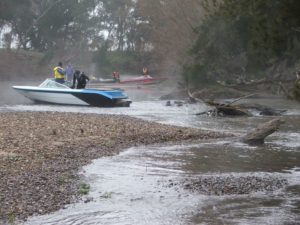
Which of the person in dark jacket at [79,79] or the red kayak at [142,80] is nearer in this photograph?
the person in dark jacket at [79,79]

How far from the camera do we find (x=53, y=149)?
15086 mm

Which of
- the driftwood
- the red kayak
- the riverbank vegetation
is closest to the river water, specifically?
the driftwood

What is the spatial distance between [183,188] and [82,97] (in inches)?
865

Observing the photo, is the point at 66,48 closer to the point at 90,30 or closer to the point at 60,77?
the point at 90,30

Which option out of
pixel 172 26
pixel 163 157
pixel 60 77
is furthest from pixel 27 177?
pixel 172 26

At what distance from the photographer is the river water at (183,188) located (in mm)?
9188

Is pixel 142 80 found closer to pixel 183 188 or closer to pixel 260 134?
pixel 260 134

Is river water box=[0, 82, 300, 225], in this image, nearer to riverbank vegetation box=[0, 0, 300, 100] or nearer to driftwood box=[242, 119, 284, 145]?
driftwood box=[242, 119, 284, 145]

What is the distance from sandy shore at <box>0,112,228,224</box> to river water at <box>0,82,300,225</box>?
1.36 feet

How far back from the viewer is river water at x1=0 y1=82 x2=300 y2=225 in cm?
919

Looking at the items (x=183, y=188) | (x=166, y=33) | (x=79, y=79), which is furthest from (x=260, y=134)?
(x=166, y=33)

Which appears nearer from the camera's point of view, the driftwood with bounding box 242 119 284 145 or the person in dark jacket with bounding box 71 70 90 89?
the driftwood with bounding box 242 119 284 145

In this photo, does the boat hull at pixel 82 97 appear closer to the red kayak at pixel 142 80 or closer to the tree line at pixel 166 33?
the tree line at pixel 166 33

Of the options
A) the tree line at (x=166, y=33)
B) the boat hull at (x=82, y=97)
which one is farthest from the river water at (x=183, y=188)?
the boat hull at (x=82, y=97)
